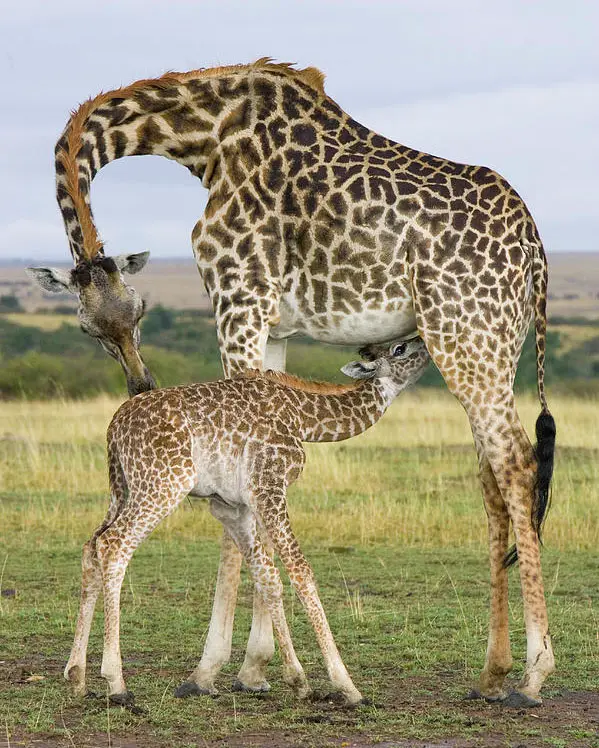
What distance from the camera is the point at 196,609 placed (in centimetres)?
920

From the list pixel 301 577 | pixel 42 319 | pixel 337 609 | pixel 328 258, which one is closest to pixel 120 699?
pixel 301 577

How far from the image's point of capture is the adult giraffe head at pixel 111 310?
7066 mm

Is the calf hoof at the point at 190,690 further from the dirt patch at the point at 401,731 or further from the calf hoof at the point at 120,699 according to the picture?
the dirt patch at the point at 401,731

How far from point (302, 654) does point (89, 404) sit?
17.0 metres

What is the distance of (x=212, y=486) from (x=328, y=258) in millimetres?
1441

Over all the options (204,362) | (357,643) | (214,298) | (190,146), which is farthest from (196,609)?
(204,362)

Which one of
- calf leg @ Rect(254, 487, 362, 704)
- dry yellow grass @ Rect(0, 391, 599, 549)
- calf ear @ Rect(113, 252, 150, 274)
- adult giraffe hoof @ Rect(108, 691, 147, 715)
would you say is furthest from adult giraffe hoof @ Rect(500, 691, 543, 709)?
calf ear @ Rect(113, 252, 150, 274)

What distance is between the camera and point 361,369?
7613mm

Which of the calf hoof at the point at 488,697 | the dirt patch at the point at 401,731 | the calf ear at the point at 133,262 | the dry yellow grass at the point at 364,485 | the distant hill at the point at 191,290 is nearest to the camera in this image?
the dirt patch at the point at 401,731

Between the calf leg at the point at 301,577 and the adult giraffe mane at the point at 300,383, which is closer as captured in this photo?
the calf leg at the point at 301,577

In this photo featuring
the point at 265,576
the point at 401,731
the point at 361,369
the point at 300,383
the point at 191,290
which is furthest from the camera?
the point at 191,290

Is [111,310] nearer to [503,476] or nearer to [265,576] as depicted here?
[265,576]

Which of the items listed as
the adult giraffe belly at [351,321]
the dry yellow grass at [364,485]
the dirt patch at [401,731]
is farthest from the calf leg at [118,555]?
the dry yellow grass at [364,485]

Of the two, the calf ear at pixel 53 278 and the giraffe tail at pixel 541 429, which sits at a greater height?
the calf ear at pixel 53 278
